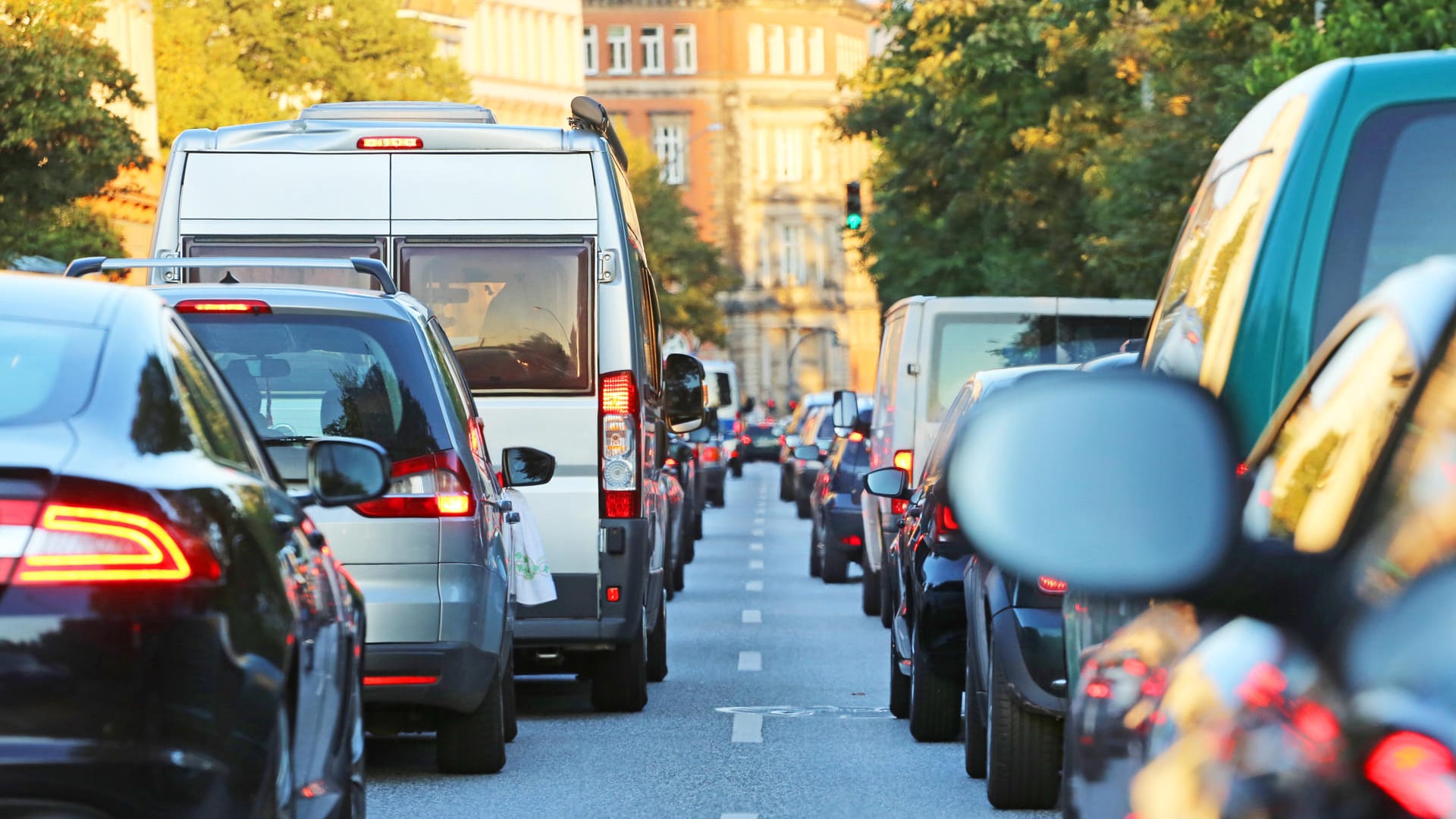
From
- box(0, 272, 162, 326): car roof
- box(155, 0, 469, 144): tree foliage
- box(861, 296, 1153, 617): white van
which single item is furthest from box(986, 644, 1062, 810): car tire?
box(155, 0, 469, 144): tree foliage

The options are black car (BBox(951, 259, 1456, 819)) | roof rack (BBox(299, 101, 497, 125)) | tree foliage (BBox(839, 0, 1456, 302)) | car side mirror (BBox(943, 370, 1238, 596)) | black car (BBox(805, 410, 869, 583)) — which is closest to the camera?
black car (BBox(951, 259, 1456, 819))

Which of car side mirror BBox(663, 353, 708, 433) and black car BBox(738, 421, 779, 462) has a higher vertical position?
car side mirror BBox(663, 353, 708, 433)

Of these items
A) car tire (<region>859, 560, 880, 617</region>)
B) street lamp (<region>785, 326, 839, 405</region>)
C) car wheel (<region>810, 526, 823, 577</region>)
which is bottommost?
street lamp (<region>785, 326, 839, 405</region>)

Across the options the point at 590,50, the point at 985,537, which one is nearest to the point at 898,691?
the point at 985,537

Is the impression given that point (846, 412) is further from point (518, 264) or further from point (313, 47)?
point (313, 47)

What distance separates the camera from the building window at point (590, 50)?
449ft

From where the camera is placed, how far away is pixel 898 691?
1187cm

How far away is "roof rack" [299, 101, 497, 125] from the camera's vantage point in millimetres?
14102

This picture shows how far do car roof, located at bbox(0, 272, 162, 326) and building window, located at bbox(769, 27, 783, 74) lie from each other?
442ft

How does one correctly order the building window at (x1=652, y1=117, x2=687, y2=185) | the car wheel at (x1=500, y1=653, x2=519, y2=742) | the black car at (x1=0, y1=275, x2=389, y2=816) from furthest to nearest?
the building window at (x1=652, y1=117, x2=687, y2=185)
the car wheel at (x1=500, y1=653, x2=519, y2=742)
the black car at (x1=0, y1=275, x2=389, y2=816)

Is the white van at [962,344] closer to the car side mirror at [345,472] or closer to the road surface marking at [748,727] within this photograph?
the road surface marking at [748,727]

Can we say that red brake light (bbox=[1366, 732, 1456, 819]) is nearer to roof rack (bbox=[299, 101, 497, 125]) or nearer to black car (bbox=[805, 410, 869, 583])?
roof rack (bbox=[299, 101, 497, 125])

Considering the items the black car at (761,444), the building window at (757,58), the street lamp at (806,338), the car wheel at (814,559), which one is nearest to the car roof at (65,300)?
the car wheel at (814,559)

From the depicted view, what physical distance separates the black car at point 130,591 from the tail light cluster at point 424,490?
396cm
